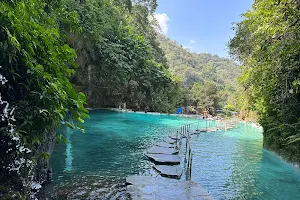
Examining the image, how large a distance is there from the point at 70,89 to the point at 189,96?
102 feet

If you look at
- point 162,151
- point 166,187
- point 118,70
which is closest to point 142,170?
point 166,187

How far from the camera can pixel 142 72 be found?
2459cm

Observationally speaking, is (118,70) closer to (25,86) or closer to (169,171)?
(169,171)

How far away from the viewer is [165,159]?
7.04 m

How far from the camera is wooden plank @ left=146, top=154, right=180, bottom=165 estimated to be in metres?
6.82

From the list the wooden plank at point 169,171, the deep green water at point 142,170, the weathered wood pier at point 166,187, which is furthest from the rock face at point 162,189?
the wooden plank at point 169,171

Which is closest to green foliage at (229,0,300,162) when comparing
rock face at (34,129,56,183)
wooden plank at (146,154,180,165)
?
wooden plank at (146,154,180,165)

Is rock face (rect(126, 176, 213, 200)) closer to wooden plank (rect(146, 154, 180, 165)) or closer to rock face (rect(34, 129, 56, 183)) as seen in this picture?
rock face (rect(34, 129, 56, 183))

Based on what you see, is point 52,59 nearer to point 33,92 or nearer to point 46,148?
point 33,92

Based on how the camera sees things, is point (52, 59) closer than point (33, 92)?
No

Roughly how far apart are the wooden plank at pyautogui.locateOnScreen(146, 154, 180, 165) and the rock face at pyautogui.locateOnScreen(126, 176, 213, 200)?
5.12ft

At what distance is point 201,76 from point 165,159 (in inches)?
2177

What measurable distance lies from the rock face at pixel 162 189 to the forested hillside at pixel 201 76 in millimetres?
26039

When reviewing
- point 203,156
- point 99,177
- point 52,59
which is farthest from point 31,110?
point 203,156
